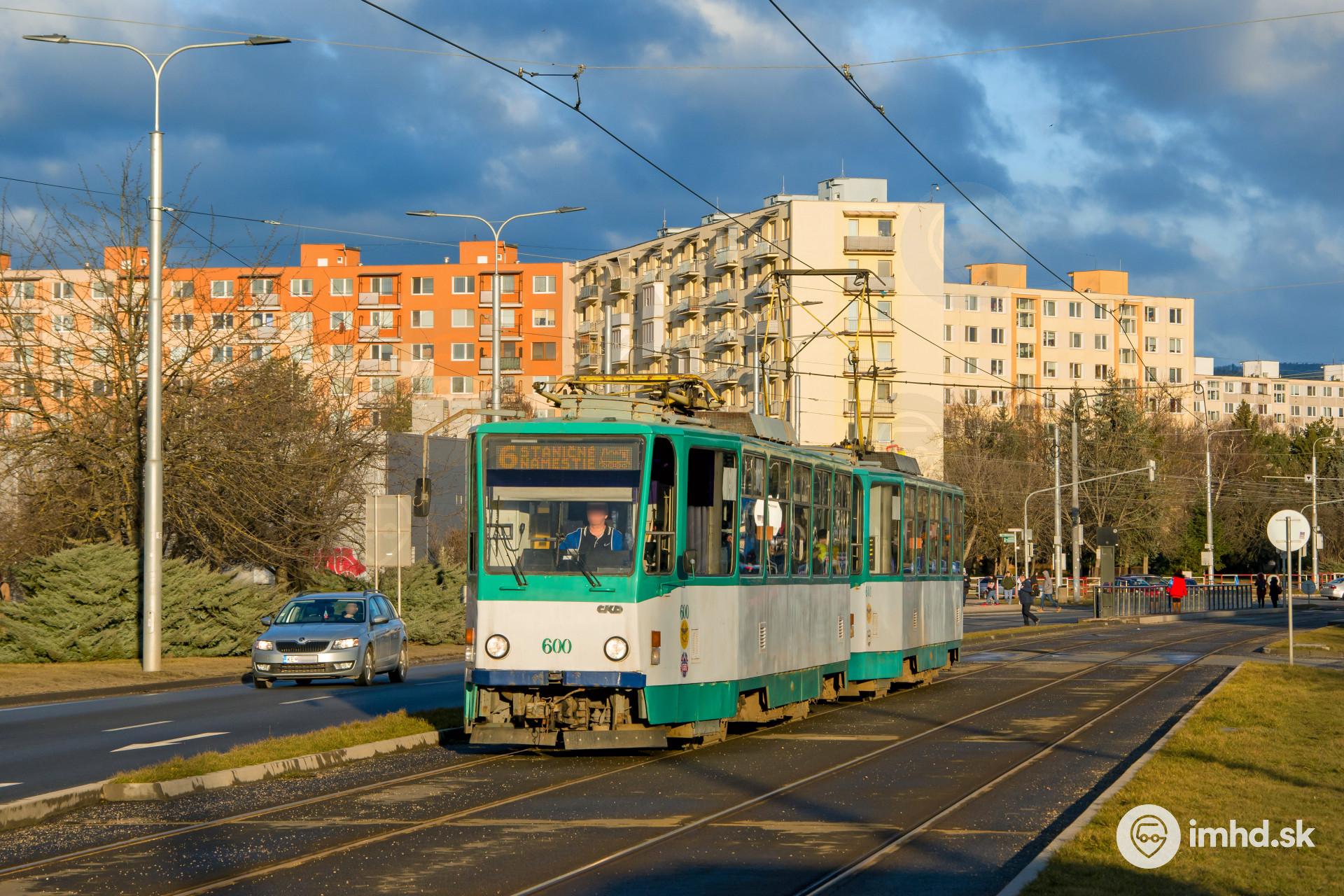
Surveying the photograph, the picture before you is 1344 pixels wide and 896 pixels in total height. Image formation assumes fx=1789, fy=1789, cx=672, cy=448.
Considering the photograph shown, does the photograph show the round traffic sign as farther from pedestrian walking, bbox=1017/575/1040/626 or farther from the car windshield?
pedestrian walking, bbox=1017/575/1040/626

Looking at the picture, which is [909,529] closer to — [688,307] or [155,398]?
[155,398]

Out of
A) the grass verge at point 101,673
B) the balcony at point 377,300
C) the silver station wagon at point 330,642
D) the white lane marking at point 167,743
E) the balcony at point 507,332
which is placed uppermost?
the balcony at point 377,300

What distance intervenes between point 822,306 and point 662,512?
89.2 meters

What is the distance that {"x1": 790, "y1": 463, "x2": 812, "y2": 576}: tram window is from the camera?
757 inches

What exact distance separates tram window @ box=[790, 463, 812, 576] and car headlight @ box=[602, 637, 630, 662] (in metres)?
4.19

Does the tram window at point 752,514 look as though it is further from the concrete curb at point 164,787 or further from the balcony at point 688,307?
the balcony at point 688,307

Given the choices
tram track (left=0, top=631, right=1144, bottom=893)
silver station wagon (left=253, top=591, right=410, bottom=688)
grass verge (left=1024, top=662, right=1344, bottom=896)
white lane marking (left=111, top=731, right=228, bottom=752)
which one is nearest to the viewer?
grass verge (left=1024, top=662, right=1344, bottom=896)

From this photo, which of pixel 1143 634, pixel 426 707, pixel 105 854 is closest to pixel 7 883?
pixel 105 854

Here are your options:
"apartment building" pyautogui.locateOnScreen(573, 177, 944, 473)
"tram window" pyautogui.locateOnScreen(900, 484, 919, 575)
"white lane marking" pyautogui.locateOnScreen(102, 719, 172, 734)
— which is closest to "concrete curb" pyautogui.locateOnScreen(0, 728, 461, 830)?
"white lane marking" pyautogui.locateOnScreen(102, 719, 172, 734)

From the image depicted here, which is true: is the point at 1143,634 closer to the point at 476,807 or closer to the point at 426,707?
the point at 426,707

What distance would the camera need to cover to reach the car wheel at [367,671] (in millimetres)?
26672

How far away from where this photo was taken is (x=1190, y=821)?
11.1 meters

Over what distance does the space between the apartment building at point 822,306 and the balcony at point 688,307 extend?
0.29ft

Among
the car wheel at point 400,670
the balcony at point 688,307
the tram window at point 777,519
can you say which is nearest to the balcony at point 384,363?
the balcony at point 688,307
